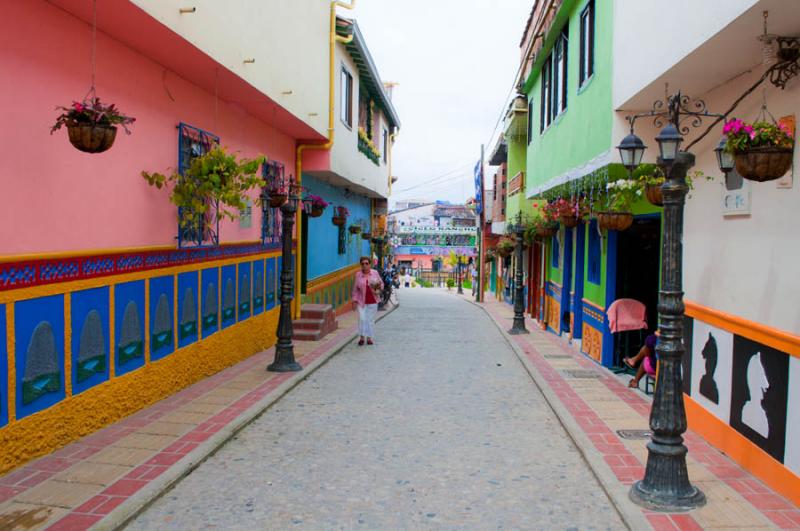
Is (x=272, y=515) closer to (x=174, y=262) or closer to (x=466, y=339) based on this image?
(x=174, y=262)

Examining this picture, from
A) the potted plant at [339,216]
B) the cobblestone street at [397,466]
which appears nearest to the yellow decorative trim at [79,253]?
the cobblestone street at [397,466]

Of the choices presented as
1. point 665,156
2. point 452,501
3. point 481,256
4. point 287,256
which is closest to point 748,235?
point 665,156

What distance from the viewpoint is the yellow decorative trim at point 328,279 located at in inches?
644

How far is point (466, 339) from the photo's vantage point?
1520 cm

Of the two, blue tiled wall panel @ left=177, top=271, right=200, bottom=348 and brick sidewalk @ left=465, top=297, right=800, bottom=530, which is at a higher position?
blue tiled wall panel @ left=177, top=271, right=200, bottom=348

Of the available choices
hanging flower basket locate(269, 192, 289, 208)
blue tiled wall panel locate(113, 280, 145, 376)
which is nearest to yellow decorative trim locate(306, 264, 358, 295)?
hanging flower basket locate(269, 192, 289, 208)

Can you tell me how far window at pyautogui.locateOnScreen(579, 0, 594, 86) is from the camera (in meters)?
10.4

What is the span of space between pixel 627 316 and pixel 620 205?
226 centimetres

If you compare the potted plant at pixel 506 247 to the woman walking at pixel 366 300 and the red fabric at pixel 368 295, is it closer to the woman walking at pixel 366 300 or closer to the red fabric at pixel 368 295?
the woman walking at pixel 366 300

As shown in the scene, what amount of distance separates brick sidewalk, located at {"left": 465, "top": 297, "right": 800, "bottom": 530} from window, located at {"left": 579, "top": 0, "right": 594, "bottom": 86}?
15.9ft

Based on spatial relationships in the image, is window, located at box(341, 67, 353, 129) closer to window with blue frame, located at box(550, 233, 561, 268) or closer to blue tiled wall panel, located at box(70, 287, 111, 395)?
window with blue frame, located at box(550, 233, 561, 268)

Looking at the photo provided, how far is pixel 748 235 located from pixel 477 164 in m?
25.9

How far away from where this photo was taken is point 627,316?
33.5ft

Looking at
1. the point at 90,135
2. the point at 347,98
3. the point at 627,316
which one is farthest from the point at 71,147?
the point at 347,98
